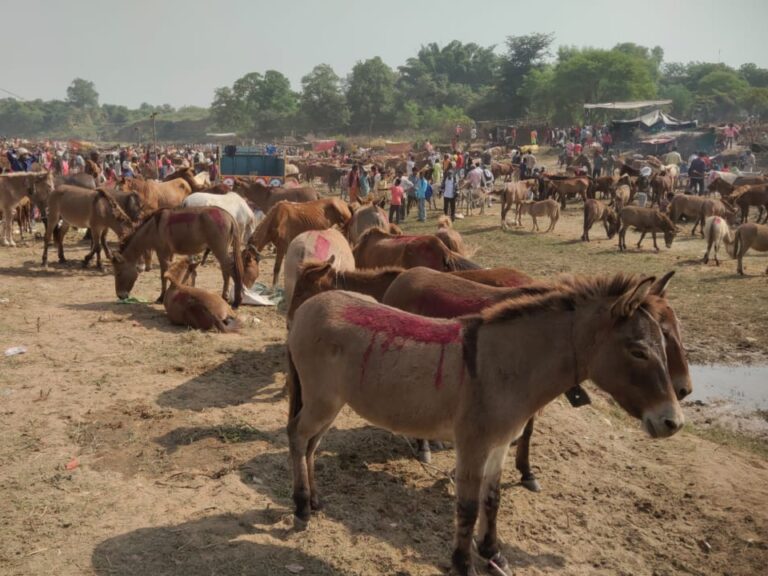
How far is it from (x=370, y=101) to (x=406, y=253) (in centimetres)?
7395

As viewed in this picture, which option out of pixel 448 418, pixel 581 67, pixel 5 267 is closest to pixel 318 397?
pixel 448 418

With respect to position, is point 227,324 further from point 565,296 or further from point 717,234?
point 717,234

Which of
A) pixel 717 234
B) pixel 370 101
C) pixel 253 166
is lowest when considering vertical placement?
pixel 717 234

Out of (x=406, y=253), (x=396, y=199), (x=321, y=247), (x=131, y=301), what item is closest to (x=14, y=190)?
(x=131, y=301)

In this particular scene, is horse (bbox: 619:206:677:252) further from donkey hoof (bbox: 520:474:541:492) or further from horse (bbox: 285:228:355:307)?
donkey hoof (bbox: 520:474:541:492)

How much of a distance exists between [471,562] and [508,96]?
70358 millimetres

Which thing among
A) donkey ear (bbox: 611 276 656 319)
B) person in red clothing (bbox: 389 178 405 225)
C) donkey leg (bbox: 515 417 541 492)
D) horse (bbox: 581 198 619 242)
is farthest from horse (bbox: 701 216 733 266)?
donkey ear (bbox: 611 276 656 319)

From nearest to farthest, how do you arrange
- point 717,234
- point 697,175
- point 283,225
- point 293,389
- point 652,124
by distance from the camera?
point 293,389 → point 283,225 → point 717,234 → point 697,175 → point 652,124

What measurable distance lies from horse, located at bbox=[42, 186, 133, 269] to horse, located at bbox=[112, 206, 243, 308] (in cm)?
239

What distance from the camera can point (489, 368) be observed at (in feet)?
13.5

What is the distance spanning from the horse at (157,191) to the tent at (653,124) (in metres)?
35.4

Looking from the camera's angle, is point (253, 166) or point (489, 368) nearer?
point (489, 368)

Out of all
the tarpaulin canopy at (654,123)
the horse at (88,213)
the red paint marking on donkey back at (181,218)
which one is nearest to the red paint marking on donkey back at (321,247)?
the red paint marking on donkey back at (181,218)

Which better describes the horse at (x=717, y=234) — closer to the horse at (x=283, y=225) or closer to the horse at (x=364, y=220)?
the horse at (x=364, y=220)
